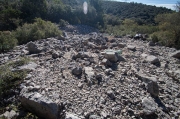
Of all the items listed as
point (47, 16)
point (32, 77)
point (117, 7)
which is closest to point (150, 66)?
point (32, 77)

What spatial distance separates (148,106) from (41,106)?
220 cm

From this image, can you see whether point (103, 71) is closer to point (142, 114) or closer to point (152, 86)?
point (152, 86)

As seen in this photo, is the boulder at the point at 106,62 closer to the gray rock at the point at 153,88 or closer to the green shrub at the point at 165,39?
the gray rock at the point at 153,88

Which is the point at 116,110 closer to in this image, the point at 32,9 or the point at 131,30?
the point at 131,30

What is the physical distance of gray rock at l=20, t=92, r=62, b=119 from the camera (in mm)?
2289

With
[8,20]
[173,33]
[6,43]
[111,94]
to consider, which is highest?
[8,20]

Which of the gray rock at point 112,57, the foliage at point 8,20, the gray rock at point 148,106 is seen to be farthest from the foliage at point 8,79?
the foliage at point 8,20

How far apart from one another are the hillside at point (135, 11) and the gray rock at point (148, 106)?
26869 millimetres

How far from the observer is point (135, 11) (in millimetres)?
31625

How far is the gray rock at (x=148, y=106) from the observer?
2612mm

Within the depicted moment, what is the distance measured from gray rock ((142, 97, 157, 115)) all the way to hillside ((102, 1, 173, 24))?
88.2 ft

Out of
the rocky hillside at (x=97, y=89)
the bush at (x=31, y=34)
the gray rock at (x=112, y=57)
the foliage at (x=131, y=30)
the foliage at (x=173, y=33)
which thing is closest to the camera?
the rocky hillside at (x=97, y=89)

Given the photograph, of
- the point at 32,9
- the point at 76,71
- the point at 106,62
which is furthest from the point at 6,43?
the point at 32,9

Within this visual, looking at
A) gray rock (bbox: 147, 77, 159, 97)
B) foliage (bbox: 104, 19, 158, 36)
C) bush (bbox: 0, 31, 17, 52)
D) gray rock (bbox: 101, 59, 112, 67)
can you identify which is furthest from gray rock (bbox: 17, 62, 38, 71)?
foliage (bbox: 104, 19, 158, 36)
